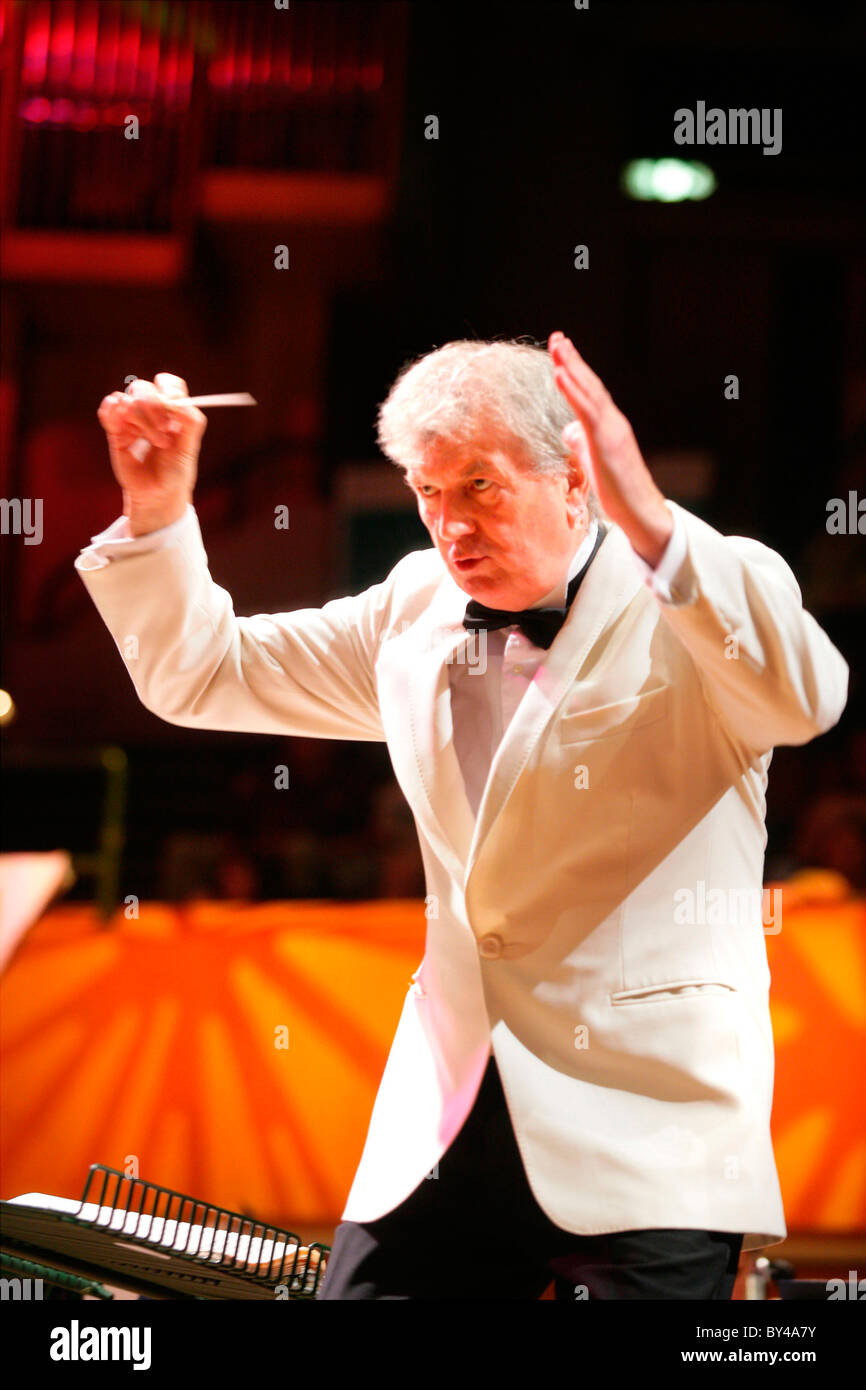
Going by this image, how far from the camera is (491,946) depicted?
1.53m

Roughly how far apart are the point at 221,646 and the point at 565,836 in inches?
19.6

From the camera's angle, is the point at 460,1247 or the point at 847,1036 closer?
the point at 460,1247

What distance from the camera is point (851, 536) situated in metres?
3.98

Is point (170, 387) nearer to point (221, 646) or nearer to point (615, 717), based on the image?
point (221, 646)

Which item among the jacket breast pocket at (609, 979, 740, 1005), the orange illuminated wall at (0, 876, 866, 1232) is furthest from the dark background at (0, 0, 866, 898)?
the jacket breast pocket at (609, 979, 740, 1005)

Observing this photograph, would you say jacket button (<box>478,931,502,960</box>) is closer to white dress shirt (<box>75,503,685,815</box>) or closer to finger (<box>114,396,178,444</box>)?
white dress shirt (<box>75,503,685,815</box>)

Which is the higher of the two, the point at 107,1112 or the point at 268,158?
the point at 268,158

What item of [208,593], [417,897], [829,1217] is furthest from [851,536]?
[208,593]

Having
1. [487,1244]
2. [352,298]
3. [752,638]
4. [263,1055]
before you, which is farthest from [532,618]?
[352,298]

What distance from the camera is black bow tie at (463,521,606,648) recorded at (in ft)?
5.26

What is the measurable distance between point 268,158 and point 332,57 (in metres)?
0.44

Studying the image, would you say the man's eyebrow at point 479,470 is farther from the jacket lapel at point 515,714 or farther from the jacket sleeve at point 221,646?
the jacket sleeve at point 221,646
